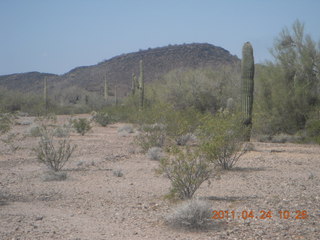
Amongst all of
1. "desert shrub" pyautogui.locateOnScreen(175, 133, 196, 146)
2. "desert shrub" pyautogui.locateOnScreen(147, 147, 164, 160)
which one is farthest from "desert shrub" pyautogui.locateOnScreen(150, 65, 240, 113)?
"desert shrub" pyautogui.locateOnScreen(147, 147, 164, 160)

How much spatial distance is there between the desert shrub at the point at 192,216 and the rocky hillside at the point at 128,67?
60508 millimetres

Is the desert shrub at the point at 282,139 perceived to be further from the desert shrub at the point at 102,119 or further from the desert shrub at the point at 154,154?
the desert shrub at the point at 102,119

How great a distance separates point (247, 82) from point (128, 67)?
60819mm

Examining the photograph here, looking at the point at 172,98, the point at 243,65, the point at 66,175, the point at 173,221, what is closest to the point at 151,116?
the point at 243,65

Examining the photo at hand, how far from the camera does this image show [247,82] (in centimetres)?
1755

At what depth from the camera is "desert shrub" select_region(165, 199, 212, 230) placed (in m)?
6.16

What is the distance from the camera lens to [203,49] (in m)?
76.1

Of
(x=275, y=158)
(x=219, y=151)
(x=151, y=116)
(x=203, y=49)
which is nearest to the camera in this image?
(x=219, y=151)

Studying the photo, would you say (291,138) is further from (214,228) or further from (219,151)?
(214,228)

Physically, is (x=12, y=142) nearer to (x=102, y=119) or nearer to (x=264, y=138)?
(x=264, y=138)

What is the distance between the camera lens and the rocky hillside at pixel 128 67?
231ft

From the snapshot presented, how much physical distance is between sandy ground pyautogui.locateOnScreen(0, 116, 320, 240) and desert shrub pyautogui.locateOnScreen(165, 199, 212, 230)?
0.13 metres

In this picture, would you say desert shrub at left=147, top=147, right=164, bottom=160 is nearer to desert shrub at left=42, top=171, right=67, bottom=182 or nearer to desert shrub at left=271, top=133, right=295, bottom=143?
desert shrub at left=42, top=171, right=67, bottom=182

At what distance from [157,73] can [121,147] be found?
53.1 m
